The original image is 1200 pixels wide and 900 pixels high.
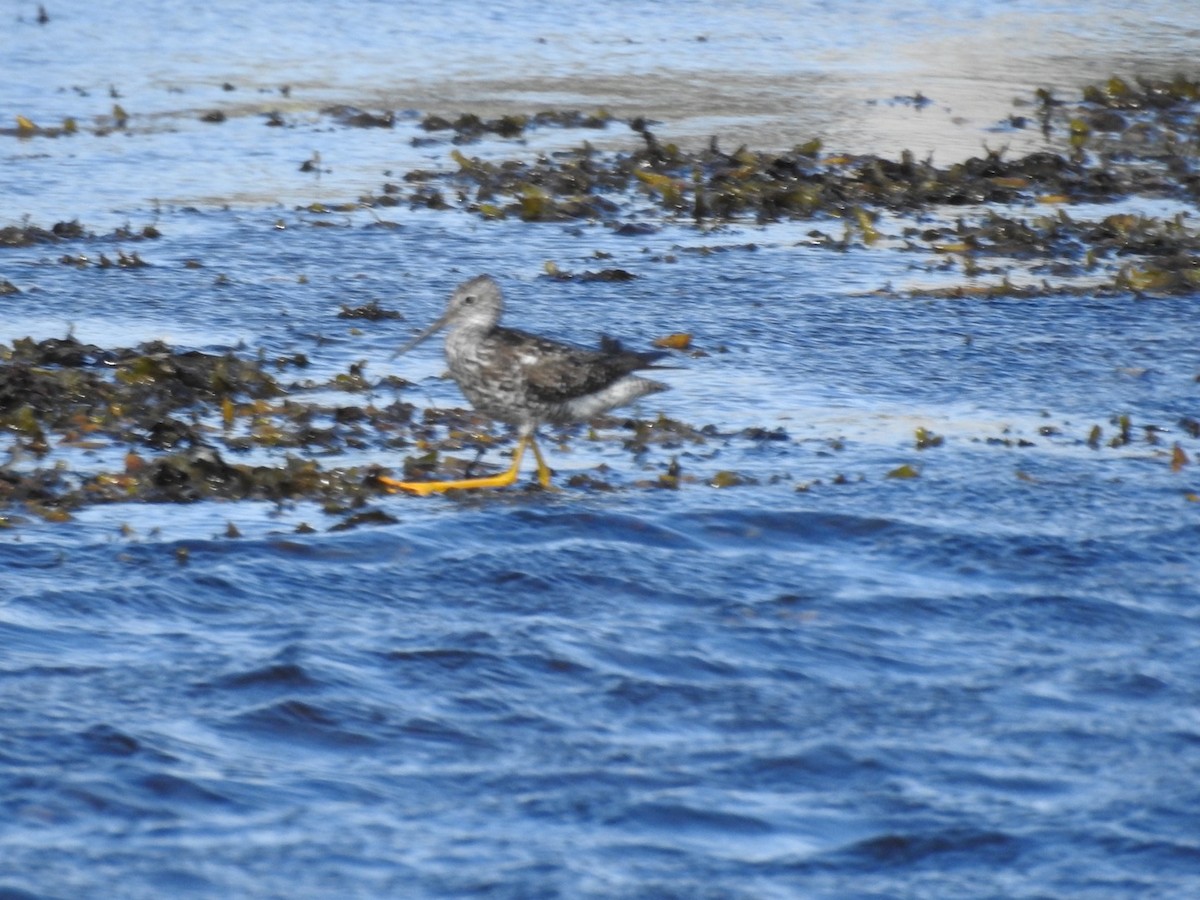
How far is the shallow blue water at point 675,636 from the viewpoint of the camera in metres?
4.48

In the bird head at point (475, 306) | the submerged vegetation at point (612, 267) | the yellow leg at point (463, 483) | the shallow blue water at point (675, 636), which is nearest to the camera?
the shallow blue water at point (675, 636)

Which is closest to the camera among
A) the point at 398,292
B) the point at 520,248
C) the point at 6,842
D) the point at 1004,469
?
the point at 6,842

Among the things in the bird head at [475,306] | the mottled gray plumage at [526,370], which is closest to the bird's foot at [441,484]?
the mottled gray plumage at [526,370]

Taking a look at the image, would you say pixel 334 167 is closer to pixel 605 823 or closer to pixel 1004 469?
pixel 1004 469

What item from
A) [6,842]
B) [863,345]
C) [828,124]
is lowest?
[6,842]

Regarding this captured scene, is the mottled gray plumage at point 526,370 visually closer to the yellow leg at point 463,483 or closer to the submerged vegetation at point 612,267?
the yellow leg at point 463,483

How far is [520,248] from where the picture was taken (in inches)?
446

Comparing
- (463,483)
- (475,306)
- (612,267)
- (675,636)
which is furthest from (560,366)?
(612,267)

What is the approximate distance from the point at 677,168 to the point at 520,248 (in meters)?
2.51

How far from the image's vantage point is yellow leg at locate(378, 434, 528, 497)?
7.07 meters

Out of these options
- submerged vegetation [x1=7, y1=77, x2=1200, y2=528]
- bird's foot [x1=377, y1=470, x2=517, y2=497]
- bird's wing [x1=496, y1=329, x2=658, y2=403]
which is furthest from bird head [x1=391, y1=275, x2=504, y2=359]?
bird's foot [x1=377, y1=470, x2=517, y2=497]

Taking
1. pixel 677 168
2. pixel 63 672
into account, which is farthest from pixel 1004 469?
pixel 677 168

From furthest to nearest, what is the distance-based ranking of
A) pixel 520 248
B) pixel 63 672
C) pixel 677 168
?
1. pixel 677 168
2. pixel 520 248
3. pixel 63 672

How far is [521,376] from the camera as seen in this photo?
7.27 meters
